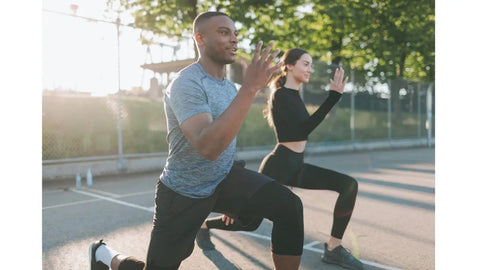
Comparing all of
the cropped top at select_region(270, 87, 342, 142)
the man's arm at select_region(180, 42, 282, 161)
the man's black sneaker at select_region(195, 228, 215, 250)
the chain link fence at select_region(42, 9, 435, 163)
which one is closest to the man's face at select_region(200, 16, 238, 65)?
the man's arm at select_region(180, 42, 282, 161)

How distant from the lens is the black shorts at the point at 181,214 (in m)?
2.46

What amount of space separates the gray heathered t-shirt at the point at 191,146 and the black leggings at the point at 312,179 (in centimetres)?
121

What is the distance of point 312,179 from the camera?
12.8ft

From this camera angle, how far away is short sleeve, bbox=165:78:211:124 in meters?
2.24

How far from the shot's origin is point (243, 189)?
2.58m

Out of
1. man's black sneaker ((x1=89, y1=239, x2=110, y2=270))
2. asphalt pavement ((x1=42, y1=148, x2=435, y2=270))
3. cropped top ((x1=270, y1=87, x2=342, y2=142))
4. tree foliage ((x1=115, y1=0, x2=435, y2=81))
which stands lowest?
asphalt pavement ((x1=42, y1=148, x2=435, y2=270))

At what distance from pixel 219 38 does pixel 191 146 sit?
0.64 meters

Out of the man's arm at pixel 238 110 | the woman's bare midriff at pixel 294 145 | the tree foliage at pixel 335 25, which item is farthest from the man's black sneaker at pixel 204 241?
the tree foliage at pixel 335 25

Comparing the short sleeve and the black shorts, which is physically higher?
the short sleeve

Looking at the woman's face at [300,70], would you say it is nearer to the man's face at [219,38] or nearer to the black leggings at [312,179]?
the black leggings at [312,179]

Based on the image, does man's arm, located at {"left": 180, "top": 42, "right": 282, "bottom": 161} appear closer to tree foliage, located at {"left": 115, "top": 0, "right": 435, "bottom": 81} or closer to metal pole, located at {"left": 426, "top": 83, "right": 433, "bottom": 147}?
tree foliage, located at {"left": 115, "top": 0, "right": 435, "bottom": 81}
